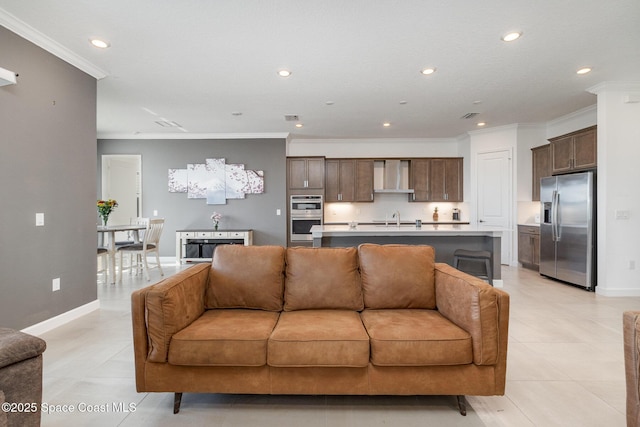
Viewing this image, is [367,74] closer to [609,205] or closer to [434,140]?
[609,205]

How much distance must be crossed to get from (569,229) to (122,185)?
895cm

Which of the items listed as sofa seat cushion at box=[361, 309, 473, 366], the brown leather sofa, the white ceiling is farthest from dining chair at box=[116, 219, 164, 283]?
sofa seat cushion at box=[361, 309, 473, 366]

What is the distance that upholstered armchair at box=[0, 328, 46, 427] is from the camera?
1.21 meters

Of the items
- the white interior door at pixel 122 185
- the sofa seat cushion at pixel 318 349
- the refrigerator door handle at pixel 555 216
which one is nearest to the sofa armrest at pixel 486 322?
the sofa seat cushion at pixel 318 349

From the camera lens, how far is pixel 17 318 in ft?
8.94

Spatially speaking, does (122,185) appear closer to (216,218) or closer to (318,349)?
(216,218)

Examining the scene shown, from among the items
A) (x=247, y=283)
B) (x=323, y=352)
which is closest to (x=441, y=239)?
(x=247, y=283)

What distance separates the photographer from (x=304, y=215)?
668cm

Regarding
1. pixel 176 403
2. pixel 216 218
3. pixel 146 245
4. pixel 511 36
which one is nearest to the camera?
pixel 176 403

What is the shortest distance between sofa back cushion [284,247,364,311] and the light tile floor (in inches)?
22.7

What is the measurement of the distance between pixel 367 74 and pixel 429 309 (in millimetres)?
2785

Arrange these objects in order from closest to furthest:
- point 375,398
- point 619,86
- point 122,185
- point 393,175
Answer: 1. point 375,398
2. point 619,86
3. point 393,175
4. point 122,185

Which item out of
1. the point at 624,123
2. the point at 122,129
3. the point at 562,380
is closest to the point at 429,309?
the point at 562,380

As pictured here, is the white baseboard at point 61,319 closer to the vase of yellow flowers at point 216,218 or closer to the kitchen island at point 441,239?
the kitchen island at point 441,239
